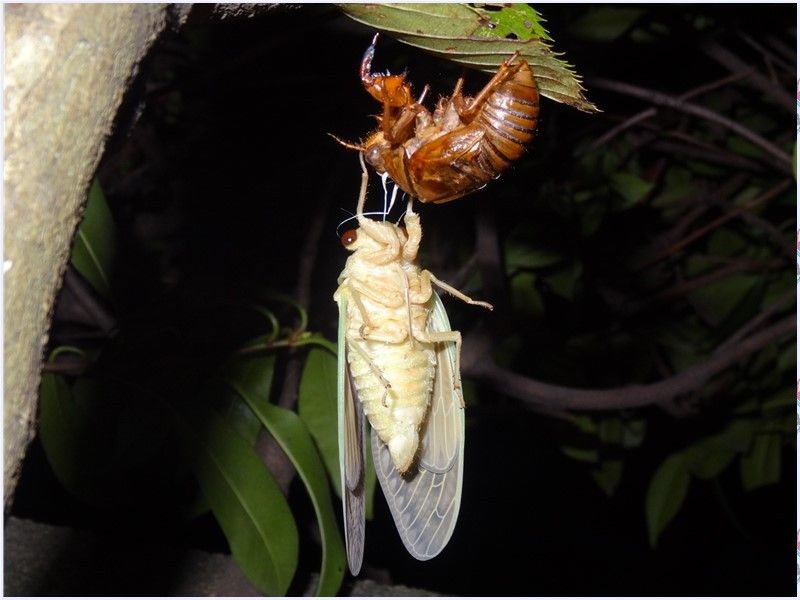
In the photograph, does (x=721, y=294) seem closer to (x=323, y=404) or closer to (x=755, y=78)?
(x=755, y=78)

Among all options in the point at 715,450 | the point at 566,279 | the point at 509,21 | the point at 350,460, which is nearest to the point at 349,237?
the point at 350,460

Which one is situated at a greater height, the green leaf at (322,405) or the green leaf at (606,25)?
the green leaf at (606,25)

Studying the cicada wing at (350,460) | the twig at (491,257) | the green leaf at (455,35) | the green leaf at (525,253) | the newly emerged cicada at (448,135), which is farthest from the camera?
the green leaf at (525,253)

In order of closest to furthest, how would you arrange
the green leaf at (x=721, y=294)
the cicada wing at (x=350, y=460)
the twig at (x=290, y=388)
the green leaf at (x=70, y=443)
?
the cicada wing at (x=350, y=460) < the green leaf at (x=70, y=443) < the twig at (x=290, y=388) < the green leaf at (x=721, y=294)

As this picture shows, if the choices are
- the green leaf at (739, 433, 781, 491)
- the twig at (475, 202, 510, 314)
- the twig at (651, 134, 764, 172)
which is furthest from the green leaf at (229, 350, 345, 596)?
the twig at (651, 134, 764, 172)

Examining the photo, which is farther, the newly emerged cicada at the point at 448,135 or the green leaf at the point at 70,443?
the green leaf at the point at 70,443

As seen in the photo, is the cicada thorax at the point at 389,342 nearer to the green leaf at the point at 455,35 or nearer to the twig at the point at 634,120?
the green leaf at the point at 455,35

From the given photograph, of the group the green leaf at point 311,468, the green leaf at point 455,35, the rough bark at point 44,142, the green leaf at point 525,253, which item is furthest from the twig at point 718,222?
the rough bark at point 44,142

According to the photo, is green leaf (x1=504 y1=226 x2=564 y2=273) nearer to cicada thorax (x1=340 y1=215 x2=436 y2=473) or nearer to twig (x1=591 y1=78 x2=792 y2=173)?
twig (x1=591 y1=78 x2=792 y2=173)
